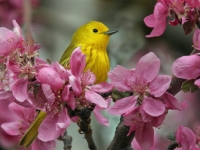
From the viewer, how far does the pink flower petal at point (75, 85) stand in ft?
3.90

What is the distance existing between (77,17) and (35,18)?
2.50ft

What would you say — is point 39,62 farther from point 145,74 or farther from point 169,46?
point 169,46

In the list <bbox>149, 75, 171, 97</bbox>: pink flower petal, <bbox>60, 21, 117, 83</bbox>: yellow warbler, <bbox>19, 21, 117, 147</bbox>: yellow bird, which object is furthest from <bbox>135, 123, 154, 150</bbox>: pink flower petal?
<bbox>60, 21, 117, 83</bbox>: yellow warbler

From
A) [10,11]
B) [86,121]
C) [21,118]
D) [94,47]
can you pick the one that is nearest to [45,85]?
[86,121]

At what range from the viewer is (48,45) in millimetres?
3736

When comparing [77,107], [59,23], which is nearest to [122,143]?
[77,107]

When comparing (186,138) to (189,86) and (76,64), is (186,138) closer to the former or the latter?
(189,86)

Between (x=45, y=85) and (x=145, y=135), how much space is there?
304 mm

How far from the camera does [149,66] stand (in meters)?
1.26

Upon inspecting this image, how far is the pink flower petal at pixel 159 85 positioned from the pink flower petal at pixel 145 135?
103mm

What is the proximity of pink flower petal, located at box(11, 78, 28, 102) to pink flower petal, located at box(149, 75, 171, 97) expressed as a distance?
0.30 meters

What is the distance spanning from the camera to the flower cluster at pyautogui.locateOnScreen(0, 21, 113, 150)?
119 cm

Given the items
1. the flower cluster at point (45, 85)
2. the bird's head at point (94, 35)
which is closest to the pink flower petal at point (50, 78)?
the flower cluster at point (45, 85)

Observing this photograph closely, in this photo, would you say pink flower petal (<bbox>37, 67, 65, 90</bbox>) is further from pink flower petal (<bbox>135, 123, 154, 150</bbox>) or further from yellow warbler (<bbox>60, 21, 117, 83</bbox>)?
yellow warbler (<bbox>60, 21, 117, 83</bbox>)
